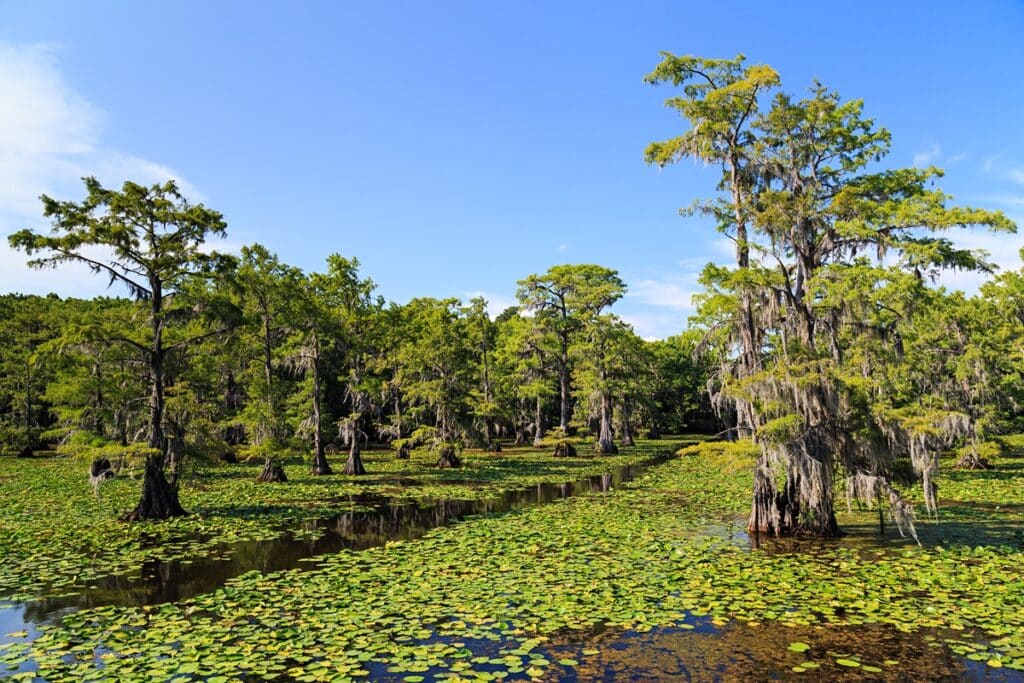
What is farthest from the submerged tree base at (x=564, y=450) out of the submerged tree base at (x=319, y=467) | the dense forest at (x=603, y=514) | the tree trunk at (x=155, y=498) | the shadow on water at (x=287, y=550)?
the tree trunk at (x=155, y=498)

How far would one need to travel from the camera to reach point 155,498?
722 inches

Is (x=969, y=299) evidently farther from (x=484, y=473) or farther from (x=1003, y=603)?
(x=1003, y=603)

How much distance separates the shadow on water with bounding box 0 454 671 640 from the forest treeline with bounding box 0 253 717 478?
5262 millimetres

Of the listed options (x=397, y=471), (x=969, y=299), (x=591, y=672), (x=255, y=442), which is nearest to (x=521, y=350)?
(x=397, y=471)

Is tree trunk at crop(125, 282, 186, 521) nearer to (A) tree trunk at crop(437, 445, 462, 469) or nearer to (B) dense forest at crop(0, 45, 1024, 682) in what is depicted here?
(B) dense forest at crop(0, 45, 1024, 682)

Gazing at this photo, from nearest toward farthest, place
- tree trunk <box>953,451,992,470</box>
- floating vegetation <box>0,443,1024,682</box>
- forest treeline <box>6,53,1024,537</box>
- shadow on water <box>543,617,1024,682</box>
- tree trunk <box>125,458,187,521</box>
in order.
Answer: shadow on water <box>543,617,1024,682</box> → floating vegetation <box>0,443,1024,682</box> → forest treeline <box>6,53,1024,537</box> → tree trunk <box>125,458,187,521</box> → tree trunk <box>953,451,992,470</box>

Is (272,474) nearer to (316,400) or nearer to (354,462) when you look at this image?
(316,400)

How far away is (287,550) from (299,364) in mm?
17102

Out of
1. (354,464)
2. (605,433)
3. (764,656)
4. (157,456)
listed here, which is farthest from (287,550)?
(605,433)

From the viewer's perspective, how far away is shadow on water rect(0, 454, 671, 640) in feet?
34.1

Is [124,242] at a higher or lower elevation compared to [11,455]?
higher

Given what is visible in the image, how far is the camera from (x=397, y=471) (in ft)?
108

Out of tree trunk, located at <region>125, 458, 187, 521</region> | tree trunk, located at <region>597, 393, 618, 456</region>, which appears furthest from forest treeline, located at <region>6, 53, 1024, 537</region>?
tree trunk, located at <region>597, 393, 618, 456</region>

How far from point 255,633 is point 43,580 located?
6.20 m
